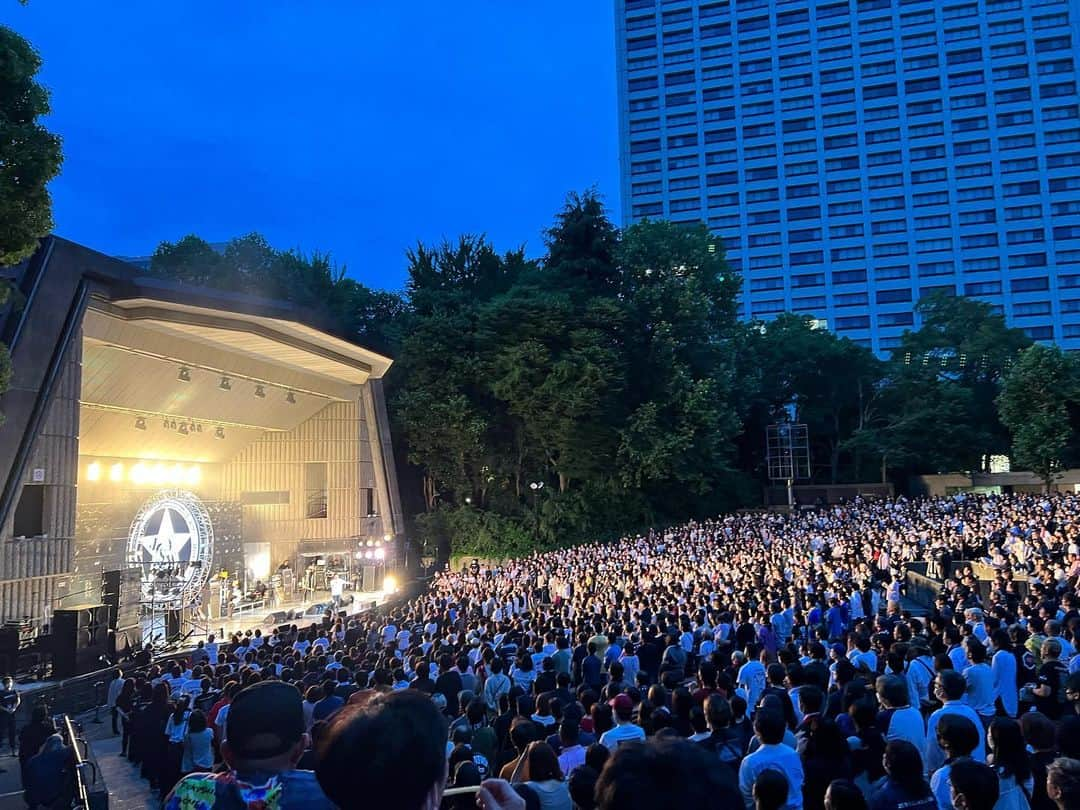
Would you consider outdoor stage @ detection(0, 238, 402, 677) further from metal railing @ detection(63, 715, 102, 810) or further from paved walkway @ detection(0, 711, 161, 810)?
metal railing @ detection(63, 715, 102, 810)

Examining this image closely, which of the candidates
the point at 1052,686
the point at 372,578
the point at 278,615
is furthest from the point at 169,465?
the point at 1052,686

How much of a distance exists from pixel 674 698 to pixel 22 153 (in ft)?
27.4

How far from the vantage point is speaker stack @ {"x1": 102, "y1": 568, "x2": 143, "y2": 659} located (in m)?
14.6

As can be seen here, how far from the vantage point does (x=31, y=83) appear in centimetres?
824

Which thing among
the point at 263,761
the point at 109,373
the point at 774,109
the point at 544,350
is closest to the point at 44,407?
the point at 109,373

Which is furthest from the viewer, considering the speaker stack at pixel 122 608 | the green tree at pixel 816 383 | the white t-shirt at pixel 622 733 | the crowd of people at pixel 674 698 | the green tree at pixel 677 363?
the green tree at pixel 816 383

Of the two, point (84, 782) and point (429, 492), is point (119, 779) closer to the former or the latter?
point (84, 782)


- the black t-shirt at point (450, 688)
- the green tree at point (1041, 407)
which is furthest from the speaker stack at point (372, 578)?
the green tree at point (1041, 407)

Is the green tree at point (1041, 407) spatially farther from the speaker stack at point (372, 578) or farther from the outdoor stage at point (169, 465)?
the speaker stack at point (372, 578)

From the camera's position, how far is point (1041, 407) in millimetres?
30906

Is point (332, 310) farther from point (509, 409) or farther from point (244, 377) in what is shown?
point (244, 377)

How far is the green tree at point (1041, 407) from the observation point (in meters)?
30.4

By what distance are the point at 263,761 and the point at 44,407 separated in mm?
13719

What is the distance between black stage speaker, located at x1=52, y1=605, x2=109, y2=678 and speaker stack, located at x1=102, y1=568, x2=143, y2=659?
567 millimetres
